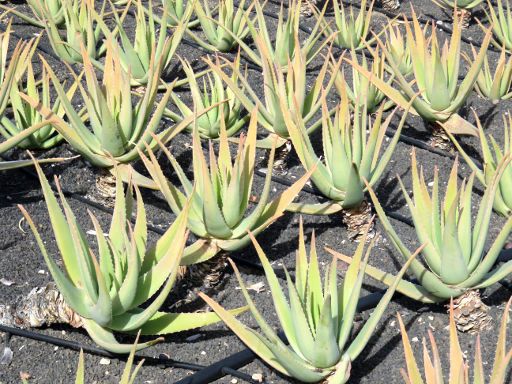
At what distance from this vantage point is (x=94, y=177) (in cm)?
205

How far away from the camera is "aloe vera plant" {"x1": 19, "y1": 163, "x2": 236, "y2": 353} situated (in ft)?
4.43

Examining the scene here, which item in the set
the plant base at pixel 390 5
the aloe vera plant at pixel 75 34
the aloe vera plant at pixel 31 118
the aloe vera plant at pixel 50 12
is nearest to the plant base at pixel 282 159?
the aloe vera plant at pixel 31 118

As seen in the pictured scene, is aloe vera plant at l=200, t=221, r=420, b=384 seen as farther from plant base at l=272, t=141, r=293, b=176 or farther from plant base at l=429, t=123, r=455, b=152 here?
plant base at l=429, t=123, r=455, b=152

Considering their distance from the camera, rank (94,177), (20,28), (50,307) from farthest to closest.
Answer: (20,28), (94,177), (50,307)

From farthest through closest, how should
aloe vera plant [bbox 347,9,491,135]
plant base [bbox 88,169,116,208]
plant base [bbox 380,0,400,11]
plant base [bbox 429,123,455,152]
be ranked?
1. plant base [bbox 380,0,400,11]
2. plant base [bbox 429,123,455,152]
3. aloe vera plant [bbox 347,9,491,135]
4. plant base [bbox 88,169,116,208]

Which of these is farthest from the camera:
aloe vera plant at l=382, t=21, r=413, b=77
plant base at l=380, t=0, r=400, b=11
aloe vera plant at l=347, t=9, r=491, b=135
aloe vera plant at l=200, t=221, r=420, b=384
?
plant base at l=380, t=0, r=400, b=11

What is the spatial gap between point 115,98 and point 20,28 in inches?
48.9

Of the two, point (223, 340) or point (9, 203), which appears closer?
point (223, 340)

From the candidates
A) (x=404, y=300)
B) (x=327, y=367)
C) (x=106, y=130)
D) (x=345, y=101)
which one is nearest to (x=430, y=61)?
(x=345, y=101)

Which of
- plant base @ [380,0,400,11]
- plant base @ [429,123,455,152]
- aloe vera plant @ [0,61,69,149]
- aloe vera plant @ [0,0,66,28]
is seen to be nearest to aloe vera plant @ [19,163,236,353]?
aloe vera plant @ [0,61,69,149]

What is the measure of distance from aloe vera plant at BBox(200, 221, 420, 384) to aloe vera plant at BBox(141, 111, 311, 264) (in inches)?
7.6

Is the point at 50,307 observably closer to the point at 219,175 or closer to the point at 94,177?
the point at 219,175

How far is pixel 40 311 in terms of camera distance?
5.00ft

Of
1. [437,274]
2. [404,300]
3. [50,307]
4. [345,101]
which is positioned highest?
[345,101]
